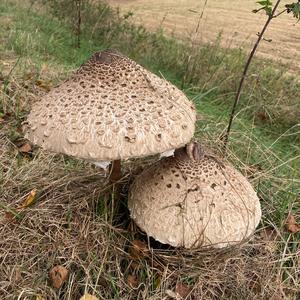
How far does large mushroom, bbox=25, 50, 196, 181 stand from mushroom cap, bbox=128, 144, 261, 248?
32cm

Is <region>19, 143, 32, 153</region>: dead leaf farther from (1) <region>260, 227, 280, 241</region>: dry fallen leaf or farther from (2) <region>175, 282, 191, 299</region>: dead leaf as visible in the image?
(1) <region>260, 227, 280, 241</region>: dry fallen leaf

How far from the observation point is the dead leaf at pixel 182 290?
2.45 metres

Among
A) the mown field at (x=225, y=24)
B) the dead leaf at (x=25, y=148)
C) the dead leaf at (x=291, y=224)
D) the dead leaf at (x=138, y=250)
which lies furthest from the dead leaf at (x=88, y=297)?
the mown field at (x=225, y=24)

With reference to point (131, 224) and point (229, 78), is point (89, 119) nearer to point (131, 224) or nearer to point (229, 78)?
point (131, 224)

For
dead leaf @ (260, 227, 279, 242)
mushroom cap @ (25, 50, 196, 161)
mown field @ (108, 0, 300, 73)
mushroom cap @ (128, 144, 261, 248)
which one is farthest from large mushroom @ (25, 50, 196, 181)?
mown field @ (108, 0, 300, 73)

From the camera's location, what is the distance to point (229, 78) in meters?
5.59

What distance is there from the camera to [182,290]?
2.47 metres

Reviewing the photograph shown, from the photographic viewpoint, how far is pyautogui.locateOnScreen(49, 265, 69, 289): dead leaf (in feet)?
7.91

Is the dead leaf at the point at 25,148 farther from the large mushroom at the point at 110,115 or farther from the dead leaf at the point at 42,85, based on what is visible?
the large mushroom at the point at 110,115

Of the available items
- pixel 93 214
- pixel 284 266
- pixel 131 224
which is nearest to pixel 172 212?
pixel 131 224

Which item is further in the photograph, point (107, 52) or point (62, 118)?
point (107, 52)

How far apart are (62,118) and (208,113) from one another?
2.96 m

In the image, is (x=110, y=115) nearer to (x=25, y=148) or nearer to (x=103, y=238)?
(x=103, y=238)

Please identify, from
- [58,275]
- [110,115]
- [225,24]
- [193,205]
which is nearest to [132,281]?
[58,275]
